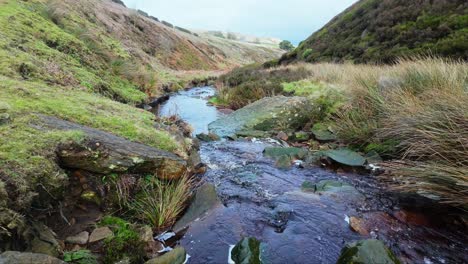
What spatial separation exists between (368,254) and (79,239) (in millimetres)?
2686

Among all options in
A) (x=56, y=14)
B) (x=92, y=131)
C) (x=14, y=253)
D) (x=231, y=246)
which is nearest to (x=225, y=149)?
(x=92, y=131)

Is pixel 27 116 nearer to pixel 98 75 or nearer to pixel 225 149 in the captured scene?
pixel 225 149

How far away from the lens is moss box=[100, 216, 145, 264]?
2.99 metres

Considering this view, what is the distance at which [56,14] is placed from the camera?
1279cm

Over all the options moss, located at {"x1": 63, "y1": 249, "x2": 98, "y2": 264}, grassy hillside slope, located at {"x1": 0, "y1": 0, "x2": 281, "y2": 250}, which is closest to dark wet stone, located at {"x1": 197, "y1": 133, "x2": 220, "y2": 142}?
grassy hillside slope, located at {"x1": 0, "y1": 0, "x2": 281, "y2": 250}

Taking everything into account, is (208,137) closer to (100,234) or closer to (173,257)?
(100,234)

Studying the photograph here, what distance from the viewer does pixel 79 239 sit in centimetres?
306

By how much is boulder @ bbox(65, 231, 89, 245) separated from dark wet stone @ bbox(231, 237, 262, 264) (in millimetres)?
1444

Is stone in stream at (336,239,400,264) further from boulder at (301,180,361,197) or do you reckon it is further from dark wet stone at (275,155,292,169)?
dark wet stone at (275,155,292,169)

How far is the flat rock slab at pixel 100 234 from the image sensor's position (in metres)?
3.12

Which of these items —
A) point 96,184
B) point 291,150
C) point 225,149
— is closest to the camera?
point 96,184

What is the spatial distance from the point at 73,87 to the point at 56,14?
734 centimetres

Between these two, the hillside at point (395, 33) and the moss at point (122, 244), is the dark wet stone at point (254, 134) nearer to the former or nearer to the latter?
the moss at point (122, 244)

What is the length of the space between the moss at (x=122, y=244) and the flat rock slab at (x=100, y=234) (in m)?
0.06
